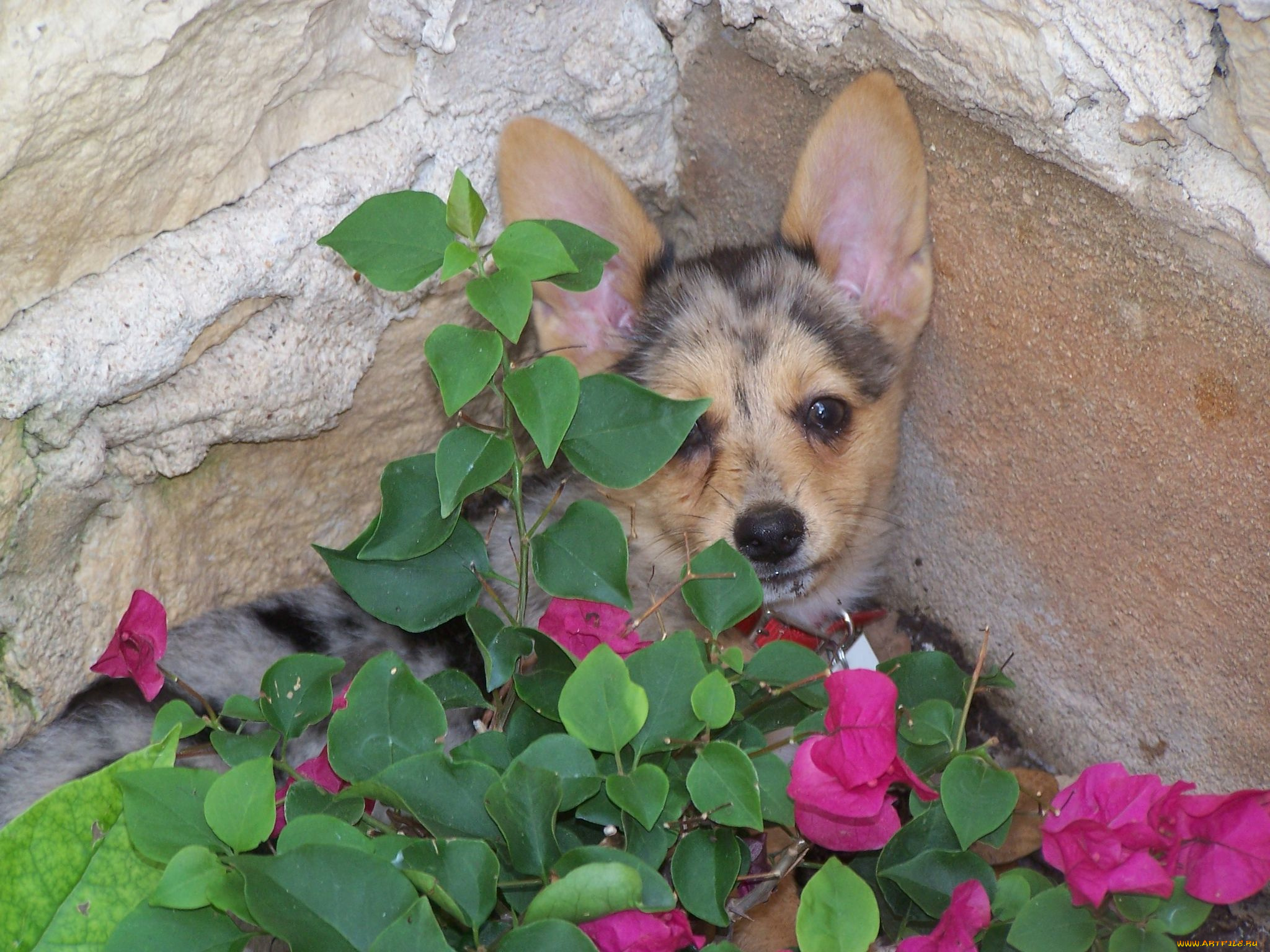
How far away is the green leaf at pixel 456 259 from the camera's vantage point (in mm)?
1882

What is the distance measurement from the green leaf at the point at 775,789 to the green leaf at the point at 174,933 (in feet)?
2.51

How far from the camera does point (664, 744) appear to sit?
1.80 m

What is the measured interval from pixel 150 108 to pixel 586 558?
1.16 m

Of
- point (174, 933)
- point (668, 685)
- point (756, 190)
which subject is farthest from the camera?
point (756, 190)

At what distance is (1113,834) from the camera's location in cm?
170

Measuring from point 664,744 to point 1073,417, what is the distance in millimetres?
1171

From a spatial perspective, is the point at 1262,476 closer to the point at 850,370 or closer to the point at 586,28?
the point at 850,370

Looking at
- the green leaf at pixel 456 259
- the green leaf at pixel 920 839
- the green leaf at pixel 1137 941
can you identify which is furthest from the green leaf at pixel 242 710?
the green leaf at pixel 1137 941

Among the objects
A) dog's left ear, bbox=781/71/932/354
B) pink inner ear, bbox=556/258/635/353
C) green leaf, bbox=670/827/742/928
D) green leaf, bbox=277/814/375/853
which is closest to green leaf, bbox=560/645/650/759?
green leaf, bbox=670/827/742/928

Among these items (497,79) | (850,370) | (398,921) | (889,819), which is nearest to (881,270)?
(850,370)

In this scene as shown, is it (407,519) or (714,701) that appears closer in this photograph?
(714,701)

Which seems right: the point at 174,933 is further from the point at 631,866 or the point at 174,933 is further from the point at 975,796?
the point at 975,796

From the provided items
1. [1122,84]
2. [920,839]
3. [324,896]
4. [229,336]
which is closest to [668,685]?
[920,839]

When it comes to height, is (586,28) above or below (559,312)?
above
